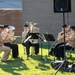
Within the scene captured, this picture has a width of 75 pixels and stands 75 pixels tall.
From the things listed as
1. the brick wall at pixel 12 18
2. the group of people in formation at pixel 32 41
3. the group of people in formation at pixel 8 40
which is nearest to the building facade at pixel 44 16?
the brick wall at pixel 12 18

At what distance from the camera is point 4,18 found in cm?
2141

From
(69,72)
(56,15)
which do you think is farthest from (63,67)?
(56,15)

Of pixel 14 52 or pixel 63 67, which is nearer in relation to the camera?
pixel 63 67

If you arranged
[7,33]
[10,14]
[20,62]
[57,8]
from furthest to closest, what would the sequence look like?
1. [10,14]
2. [7,33]
3. [20,62]
4. [57,8]

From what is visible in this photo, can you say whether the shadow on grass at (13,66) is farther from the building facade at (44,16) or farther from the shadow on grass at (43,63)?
the building facade at (44,16)

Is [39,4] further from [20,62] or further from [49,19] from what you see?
[20,62]

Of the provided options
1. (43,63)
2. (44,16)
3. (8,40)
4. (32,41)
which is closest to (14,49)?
(8,40)

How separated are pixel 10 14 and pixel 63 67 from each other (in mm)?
11405

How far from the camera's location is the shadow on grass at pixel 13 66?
35.4 ft

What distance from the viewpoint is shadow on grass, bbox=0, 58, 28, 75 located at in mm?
10802

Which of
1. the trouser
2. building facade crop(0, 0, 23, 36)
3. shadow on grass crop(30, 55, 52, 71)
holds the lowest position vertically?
shadow on grass crop(30, 55, 52, 71)

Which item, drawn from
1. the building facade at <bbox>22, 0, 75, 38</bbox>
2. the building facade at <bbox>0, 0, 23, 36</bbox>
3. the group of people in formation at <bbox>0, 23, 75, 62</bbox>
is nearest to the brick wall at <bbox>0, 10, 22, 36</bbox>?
the building facade at <bbox>0, 0, 23, 36</bbox>

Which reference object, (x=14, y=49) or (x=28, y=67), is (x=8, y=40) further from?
(x=28, y=67)

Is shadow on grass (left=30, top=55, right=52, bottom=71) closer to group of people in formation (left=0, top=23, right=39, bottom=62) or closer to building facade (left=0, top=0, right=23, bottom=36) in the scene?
group of people in formation (left=0, top=23, right=39, bottom=62)
